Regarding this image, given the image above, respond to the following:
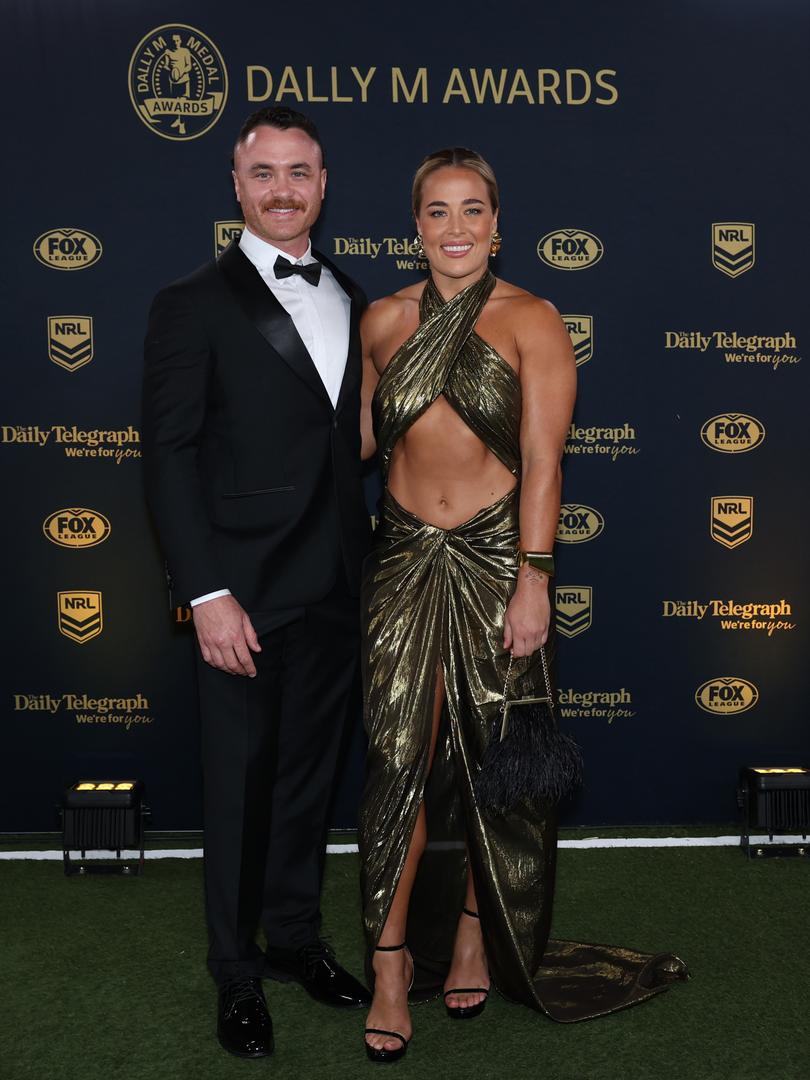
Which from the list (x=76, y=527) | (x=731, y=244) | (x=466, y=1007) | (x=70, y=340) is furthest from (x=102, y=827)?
(x=731, y=244)

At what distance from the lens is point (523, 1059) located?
2600mm

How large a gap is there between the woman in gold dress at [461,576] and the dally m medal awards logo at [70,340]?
1476mm

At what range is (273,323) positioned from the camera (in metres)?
2.69

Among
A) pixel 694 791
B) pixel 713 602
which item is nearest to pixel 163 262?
pixel 713 602

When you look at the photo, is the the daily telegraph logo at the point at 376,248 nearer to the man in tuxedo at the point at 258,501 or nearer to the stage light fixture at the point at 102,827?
the man in tuxedo at the point at 258,501

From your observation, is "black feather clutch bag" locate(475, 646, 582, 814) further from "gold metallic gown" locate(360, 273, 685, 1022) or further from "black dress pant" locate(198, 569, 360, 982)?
"black dress pant" locate(198, 569, 360, 982)

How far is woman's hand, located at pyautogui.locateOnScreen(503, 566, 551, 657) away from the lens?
104 inches

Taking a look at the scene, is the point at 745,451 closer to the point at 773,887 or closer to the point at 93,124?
the point at 773,887

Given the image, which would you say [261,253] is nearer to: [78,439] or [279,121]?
[279,121]

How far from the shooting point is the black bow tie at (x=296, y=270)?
2.74 m

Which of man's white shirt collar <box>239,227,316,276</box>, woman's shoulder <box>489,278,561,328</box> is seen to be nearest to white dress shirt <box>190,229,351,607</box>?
man's white shirt collar <box>239,227,316,276</box>

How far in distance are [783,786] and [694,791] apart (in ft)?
1.20

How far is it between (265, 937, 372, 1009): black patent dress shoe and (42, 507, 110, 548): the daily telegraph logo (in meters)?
1.64

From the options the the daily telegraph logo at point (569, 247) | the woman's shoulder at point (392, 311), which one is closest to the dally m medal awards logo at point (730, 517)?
the the daily telegraph logo at point (569, 247)
